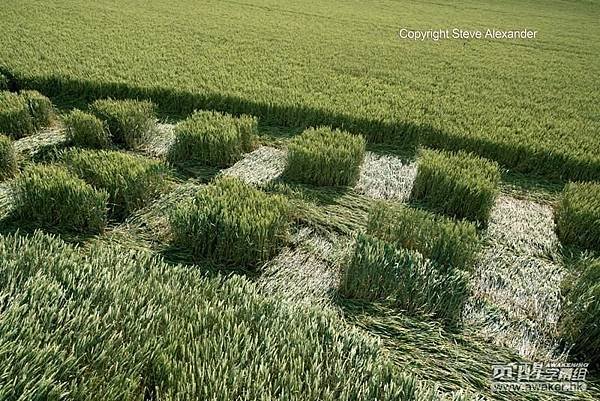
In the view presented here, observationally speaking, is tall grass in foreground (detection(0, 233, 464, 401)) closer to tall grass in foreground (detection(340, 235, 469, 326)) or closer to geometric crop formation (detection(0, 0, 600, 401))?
geometric crop formation (detection(0, 0, 600, 401))

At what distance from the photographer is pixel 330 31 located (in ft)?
45.5

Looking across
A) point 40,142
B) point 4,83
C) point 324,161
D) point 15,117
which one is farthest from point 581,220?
point 4,83

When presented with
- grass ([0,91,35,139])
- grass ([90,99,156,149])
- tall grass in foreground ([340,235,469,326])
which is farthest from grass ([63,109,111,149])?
tall grass in foreground ([340,235,469,326])

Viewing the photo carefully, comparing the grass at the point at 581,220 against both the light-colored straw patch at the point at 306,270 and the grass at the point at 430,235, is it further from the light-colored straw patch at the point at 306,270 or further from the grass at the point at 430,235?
the light-colored straw patch at the point at 306,270

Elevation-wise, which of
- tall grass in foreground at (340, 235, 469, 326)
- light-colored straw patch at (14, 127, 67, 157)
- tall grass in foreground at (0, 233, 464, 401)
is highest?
Answer: tall grass in foreground at (0, 233, 464, 401)

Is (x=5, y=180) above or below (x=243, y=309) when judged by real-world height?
below

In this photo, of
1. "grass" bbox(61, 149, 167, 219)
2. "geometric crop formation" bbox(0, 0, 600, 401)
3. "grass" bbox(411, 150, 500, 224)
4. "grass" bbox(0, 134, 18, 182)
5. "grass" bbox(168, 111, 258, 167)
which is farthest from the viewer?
"grass" bbox(168, 111, 258, 167)

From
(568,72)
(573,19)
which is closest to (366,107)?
(568,72)

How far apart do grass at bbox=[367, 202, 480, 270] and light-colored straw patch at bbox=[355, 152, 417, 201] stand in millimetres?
928

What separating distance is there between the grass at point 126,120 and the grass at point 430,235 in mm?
3096

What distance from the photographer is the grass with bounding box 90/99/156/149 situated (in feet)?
16.7

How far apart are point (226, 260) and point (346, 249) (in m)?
0.92

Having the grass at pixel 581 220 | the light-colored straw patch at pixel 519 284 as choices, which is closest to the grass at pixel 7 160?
the light-colored straw patch at pixel 519 284

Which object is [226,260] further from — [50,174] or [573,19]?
[573,19]
